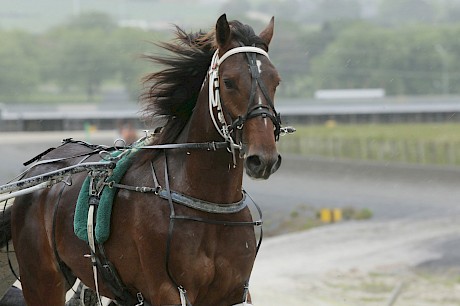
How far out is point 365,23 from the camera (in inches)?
1935

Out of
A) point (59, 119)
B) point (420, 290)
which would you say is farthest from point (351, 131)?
point (420, 290)

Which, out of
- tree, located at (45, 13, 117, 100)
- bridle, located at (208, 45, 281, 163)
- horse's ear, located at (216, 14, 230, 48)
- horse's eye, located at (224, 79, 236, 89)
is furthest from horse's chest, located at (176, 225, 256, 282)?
tree, located at (45, 13, 117, 100)

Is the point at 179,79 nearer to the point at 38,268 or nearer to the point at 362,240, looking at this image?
the point at 38,268

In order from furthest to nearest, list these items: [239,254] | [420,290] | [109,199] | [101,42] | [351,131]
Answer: [101,42], [351,131], [420,290], [109,199], [239,254]

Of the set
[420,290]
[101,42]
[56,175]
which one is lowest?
[420,290]

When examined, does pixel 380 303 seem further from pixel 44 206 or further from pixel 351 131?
pixel 351 131

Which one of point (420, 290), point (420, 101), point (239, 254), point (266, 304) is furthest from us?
point (420, 101)

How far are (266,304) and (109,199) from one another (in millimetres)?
5182

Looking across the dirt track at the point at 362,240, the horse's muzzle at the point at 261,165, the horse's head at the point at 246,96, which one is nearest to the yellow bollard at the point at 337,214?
the dirt track at the point at 362,240

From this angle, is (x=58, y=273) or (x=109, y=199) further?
(x=58, y=273)

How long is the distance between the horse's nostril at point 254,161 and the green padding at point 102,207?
1.08 m

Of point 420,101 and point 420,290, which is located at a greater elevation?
point 420,101

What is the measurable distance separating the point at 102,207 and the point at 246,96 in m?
1.09

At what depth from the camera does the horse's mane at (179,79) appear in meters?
4.71
